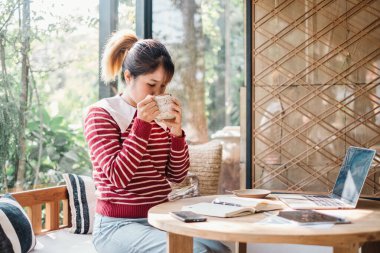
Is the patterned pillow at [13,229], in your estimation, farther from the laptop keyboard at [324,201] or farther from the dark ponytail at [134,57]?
the laptop keyboard at [324,201]

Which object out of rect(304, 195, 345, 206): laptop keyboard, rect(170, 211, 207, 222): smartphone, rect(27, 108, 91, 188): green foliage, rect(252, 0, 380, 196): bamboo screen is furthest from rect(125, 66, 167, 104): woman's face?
rect(252, 0, 380, 196): bamboo screen

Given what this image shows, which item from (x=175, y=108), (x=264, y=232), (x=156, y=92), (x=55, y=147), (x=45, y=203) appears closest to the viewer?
(x=264, y=232)

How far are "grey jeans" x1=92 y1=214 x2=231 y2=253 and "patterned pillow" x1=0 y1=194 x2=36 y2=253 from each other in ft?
1.12

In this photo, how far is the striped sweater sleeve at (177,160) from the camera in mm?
1949

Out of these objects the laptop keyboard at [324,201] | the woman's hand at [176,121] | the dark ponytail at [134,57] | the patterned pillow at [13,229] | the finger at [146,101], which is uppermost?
the dark ponytail at [134,57]

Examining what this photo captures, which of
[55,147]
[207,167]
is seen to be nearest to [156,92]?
[207,167]

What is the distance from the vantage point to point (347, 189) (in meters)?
1.73

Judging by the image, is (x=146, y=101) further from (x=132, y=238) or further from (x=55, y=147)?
(x=55, y=147)

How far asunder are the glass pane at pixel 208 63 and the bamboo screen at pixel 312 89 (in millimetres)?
741

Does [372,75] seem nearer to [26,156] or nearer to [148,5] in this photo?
[148,5]

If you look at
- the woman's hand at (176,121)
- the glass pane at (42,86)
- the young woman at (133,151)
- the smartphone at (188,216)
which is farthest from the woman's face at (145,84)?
the glass pane at (42,86)

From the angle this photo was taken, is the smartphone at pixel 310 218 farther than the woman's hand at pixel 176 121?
No

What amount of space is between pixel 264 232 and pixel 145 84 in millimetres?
845

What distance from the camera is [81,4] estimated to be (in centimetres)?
309
